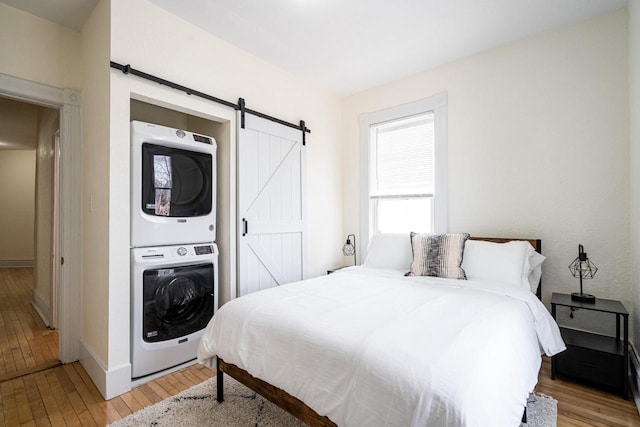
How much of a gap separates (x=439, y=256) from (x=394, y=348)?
1.61 m

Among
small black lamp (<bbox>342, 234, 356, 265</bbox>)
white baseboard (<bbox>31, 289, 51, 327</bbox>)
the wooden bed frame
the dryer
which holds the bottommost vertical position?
white baseboard (<bbox>31, 289, 51, 327</bbox>)

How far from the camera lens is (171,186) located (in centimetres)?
249

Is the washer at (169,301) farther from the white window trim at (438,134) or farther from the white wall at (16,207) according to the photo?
the white wall at (16,207)

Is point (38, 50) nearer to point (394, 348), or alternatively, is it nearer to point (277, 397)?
point (277, 397)

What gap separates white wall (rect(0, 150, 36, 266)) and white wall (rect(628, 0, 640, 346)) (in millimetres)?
10381

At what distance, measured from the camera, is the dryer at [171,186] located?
2.29 metres

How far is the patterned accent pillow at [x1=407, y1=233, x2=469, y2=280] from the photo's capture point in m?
2.55

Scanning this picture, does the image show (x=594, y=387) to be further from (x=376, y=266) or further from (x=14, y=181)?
(x=14, y=181)

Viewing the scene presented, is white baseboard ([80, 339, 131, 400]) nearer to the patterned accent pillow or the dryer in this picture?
the dryer

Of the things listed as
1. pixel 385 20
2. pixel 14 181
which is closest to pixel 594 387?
pixel 385 20

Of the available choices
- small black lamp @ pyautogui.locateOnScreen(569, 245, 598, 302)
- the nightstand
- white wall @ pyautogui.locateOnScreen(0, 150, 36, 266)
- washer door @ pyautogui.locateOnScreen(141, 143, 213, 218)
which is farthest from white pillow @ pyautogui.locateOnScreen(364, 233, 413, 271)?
white wall @ pyautogui.locateOnScreen(0, 150, 36, 266)

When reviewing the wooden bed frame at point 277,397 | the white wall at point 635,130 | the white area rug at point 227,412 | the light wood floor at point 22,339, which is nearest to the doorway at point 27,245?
the light wood floor at point 22,339

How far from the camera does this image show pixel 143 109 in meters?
3.01

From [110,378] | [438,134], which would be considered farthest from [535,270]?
[110,378]
